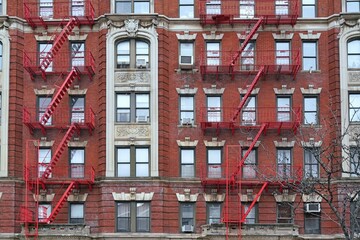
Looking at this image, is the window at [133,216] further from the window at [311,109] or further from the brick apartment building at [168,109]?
the window at [311,109]

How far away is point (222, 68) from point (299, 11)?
5.77 m

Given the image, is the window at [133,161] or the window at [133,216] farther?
the window at [133,161]

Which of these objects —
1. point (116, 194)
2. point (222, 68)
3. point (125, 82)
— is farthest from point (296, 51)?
point (116, 194)

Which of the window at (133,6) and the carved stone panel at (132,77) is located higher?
the window at (133,6)

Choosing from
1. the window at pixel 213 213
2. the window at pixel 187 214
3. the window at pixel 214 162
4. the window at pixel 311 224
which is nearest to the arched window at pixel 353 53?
the window at pixel 311 224

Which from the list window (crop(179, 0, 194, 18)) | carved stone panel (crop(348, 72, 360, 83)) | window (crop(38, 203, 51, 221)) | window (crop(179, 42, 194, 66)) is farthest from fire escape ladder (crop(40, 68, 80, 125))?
carved stone panel (crop(348, 72, 360, 83))

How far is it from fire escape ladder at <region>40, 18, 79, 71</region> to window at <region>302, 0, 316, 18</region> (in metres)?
13.3

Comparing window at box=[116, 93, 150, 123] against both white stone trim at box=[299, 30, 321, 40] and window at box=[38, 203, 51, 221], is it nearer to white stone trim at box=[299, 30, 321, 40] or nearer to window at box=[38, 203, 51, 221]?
window at box=[38, 203, 51, 221]

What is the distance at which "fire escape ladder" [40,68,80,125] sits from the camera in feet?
149

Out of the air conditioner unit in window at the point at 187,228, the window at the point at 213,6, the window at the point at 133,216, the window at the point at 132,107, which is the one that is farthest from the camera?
the window at the point at 213,6

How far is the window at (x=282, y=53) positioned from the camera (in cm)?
4725

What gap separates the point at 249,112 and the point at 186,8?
23.5 ft

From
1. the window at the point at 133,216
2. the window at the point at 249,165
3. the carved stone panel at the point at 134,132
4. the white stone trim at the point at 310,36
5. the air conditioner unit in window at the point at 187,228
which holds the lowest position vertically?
the air conditioner unit in window at the point at 187,228

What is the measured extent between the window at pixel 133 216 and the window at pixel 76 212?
228cm
